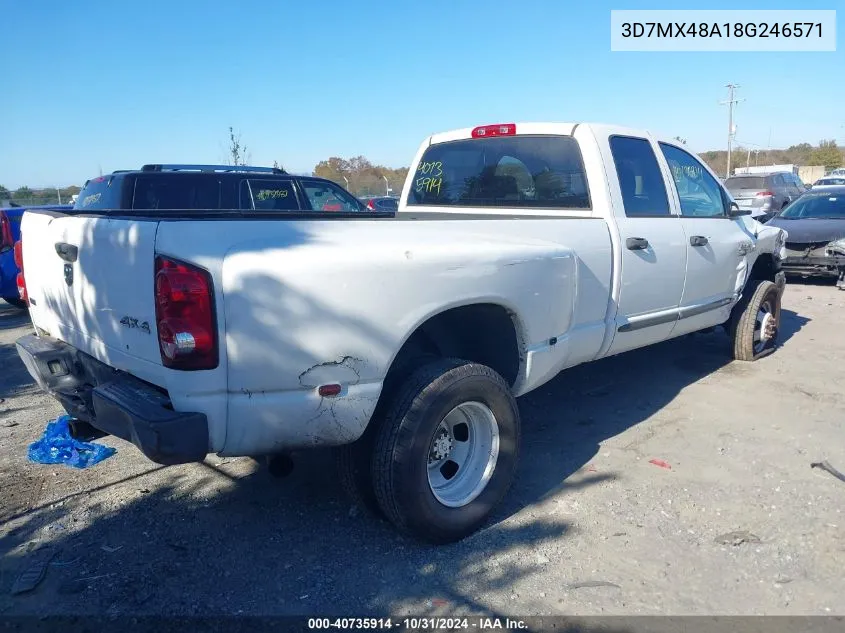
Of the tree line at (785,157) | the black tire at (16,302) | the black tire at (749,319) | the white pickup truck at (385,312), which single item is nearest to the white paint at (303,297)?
the white pickup truck at (385,312)

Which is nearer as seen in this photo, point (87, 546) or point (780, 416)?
point (87, 546)

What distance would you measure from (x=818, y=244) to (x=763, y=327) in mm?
5172

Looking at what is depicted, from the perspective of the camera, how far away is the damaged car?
10320mm

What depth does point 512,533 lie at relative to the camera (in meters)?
3.35

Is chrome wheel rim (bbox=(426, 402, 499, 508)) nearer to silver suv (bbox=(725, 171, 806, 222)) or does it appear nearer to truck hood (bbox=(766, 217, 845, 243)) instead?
truck hood (bbox=(766, 217, 845, 243))

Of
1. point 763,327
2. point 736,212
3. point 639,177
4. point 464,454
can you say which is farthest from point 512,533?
point 763,327

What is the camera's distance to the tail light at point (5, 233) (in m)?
8.57

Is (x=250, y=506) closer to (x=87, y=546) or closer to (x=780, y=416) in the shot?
(x=87, y=546)

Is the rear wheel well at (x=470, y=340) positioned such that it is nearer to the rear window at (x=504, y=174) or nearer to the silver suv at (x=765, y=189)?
the rear window at (x=504, y=174)

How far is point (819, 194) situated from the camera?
12.0m

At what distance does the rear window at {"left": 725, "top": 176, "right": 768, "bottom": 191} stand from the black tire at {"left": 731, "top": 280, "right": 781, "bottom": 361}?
14682 millimetres

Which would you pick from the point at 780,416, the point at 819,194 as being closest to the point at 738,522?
the point at 780,416

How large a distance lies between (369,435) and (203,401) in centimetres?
84

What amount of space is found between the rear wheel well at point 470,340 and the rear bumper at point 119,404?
3.42 ft
